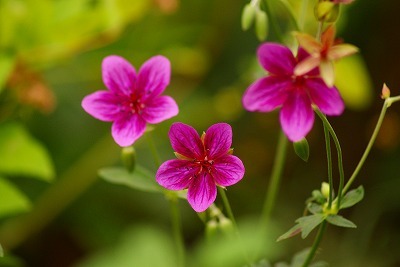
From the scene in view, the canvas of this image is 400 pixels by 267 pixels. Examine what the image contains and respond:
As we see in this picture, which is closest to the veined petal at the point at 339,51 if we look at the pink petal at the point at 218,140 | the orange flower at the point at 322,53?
the orange flower at the point at 322,53

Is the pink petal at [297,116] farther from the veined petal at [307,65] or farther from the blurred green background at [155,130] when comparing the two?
the blurred green background at [155,130]

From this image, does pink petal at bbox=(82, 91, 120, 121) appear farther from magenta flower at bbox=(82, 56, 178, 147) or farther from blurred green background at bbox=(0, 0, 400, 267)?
blurred green background at bbox=(0, 0, 400, 267)

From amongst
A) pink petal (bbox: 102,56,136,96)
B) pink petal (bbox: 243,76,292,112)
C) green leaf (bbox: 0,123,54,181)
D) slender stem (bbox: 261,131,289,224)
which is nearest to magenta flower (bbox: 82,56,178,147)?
pink petal (bbox: 102,56,136,96)

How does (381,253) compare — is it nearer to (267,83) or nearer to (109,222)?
(109,222)

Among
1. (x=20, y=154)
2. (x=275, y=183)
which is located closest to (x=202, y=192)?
(x=275, y=183)

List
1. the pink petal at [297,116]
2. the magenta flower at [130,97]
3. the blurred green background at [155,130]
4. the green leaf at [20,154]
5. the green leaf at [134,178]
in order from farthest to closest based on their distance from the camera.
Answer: the blurred green background at [155,130], the green leaf at [20,154], the green leaf at [134,178], the magenta flower at [130,97], the pink petal at [297,116]

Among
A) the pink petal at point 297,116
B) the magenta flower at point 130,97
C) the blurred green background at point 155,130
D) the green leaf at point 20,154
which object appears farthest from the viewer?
the blurred green background at point 155,130
